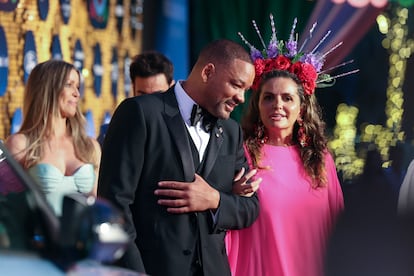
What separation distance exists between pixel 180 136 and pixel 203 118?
175 millimetres

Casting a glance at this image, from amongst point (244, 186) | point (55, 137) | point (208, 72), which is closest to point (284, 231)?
point (244, 186)

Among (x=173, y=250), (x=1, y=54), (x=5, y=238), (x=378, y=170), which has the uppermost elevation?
(x=1, y=54)

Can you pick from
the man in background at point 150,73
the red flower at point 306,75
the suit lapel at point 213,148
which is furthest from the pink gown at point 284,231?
the man in background at point 150,73

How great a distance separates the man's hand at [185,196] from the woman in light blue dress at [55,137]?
1.66m

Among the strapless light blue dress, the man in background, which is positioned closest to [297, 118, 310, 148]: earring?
the strapless light blue dress

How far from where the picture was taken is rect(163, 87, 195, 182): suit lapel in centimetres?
436

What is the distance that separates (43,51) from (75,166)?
2.62 metres

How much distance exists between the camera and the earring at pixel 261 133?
Result: 5508 mm

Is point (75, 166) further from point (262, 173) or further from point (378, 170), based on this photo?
point (378, 170)

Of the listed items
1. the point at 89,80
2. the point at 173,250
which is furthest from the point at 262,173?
the point at 89,80

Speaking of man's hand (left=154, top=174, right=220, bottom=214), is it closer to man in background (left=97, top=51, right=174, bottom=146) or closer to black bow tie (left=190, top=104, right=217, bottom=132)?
black bow tie (left=190, top=104, right=217, bottom=132)

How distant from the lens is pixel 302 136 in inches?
218

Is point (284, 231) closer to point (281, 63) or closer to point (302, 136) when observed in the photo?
point (302, 136)

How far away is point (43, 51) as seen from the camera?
8.39 m
